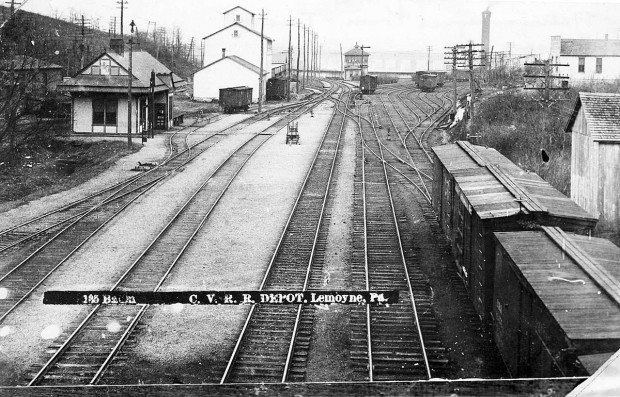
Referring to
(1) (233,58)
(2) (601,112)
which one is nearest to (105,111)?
(1) (233,58)

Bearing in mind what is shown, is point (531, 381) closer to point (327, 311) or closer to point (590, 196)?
point (327, 311)

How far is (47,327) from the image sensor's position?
1049 cm

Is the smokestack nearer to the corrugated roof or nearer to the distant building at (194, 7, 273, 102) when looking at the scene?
the corrugated roof

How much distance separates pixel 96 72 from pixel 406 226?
69.6 ft

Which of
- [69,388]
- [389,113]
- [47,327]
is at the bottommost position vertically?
[47,327]

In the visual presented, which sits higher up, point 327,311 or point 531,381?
point 531,381

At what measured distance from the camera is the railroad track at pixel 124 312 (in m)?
8.92

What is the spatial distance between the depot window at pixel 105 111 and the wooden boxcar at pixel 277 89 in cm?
2671

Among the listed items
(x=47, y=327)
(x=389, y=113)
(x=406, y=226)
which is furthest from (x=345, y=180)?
(x=389, y=113)

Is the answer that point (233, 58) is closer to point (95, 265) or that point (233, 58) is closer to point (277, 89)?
point (277, 89)

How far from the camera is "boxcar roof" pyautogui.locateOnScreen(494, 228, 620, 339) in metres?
5.79

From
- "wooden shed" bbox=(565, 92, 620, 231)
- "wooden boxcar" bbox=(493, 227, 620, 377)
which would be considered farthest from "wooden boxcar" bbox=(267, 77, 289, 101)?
"wooden boxcar" bbox=(493, 227, 620, 377)

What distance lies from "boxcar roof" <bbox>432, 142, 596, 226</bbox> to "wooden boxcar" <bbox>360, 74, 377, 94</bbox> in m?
46.8

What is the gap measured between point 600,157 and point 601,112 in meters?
1.21
